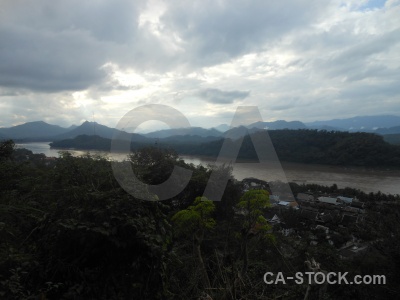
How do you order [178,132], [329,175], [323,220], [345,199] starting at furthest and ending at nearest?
[329,175], [345,199], [323,220], [178,132]

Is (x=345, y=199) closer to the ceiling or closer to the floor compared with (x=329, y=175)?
closer to the floor

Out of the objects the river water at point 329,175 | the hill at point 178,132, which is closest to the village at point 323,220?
the hill at point 178,132

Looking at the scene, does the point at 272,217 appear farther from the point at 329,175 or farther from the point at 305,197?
the point at 329,175

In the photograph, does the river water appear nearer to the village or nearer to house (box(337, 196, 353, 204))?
house (box(337, 196, 353, 204))

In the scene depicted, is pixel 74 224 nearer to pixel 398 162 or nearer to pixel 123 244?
pixel 123 244

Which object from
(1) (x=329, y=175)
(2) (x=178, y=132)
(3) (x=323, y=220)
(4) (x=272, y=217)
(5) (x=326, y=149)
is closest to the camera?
(2) (x=178, y=132)

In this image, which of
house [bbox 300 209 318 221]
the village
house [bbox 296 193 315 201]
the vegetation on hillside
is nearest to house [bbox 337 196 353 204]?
the village

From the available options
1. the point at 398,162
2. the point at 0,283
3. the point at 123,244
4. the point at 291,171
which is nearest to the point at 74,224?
the point at 123,244

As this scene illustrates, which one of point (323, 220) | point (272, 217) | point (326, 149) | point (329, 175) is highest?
point (326, 149)

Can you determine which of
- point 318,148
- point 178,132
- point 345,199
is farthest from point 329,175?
point 178,132
